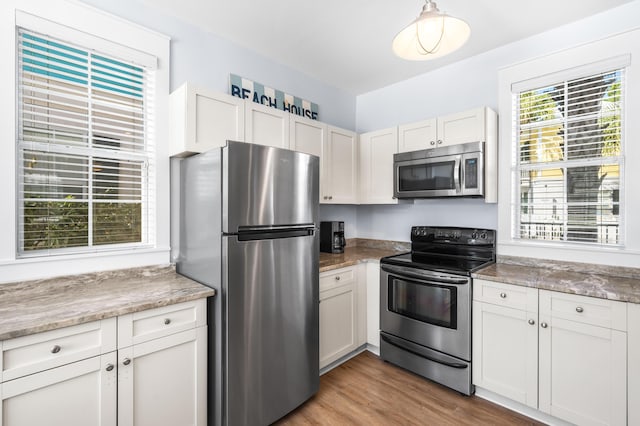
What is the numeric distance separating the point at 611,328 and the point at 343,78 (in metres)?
2.99

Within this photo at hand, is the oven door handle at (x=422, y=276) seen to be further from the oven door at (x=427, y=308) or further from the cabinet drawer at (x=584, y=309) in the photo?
the cabinet drawer at (x=584, y=309)

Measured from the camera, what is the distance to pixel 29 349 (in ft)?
4.06

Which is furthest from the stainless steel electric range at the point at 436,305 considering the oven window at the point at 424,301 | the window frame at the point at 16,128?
the window frame at the point at 16,128

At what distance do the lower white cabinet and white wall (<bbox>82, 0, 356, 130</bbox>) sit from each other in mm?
1843

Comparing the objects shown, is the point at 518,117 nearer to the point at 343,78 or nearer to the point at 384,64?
the point at 384,64

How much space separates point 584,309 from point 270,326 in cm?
186

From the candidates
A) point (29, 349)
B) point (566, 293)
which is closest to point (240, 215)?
point (29, 349)

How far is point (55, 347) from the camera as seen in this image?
129 cm

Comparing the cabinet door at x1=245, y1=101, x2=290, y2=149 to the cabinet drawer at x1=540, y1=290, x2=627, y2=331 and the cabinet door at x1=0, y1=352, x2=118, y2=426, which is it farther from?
the cabinet drawer at x1=540, y1=290, x2=627, y2=331

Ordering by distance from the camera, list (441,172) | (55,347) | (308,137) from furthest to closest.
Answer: (308,137), (441,172), (55,347)

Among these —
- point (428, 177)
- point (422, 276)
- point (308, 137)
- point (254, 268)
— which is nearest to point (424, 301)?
point (422, 276)

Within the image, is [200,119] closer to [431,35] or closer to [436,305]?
[431,35]

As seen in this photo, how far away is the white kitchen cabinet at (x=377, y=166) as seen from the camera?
3.11 meters

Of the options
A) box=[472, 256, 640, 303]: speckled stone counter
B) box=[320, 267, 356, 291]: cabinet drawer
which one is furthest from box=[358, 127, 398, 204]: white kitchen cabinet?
box=[472, 256, 640, 303]: speckled stone counter
